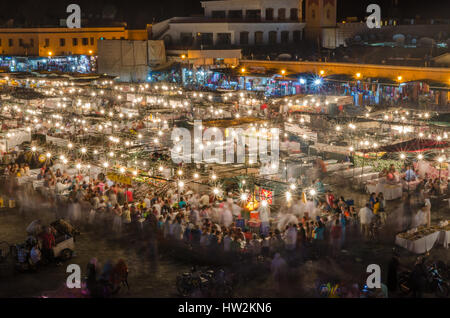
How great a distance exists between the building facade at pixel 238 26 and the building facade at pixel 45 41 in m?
7.02

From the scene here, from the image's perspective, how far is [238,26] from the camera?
127 ft

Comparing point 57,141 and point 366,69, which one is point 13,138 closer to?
point 57,141

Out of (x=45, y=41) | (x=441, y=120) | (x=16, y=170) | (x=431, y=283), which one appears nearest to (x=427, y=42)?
(x=441, y=120)

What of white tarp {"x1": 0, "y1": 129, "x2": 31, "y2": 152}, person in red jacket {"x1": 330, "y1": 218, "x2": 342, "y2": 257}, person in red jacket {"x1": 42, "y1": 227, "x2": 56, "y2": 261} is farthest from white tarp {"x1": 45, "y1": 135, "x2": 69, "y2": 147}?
person in red jacket {"x1": 330, "y1": 218, "x2": 342, "y2": 257}

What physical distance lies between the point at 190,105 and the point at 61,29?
974 inches

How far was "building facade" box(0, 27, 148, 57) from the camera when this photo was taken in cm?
4259

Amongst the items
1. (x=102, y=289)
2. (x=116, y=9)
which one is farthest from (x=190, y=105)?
(x=116, y=9)

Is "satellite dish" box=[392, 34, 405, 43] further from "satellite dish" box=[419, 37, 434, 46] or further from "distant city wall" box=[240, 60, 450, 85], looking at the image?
"distant city wall" box=[240, 60, 450, 85]

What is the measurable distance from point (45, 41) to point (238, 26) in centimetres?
1568

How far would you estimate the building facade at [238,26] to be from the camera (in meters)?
38.4

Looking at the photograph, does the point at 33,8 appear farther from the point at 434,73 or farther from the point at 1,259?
the point at 1,259

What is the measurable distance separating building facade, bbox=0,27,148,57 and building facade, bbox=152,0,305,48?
7.02m

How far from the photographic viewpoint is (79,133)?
20141mm

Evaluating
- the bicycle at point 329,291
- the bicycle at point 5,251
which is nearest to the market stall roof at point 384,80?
the bicycle at point 329,291
